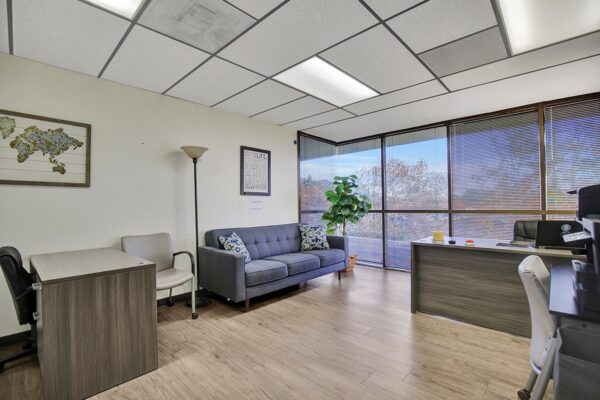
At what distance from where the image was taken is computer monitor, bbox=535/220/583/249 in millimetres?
2297

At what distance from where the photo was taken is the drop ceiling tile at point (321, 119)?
3990mm

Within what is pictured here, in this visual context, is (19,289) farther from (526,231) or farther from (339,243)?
(526,231)

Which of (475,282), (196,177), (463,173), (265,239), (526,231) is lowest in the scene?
(475,282)

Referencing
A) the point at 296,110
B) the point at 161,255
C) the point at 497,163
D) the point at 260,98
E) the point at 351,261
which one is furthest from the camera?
the point at 351,261

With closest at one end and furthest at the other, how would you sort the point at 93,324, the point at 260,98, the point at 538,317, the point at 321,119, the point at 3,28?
the point at 538,317
the point at 93,324
the point at 3,28
the point at 260,98
the point at 321,119

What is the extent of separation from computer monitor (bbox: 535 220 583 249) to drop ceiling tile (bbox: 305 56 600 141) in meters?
1.58

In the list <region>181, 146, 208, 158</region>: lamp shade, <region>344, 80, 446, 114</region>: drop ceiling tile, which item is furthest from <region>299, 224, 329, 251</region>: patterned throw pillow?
<region>181, 146, 208, 158</region>: lamp shade

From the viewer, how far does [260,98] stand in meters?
3.40

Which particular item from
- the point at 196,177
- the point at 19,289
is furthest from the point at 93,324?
the point at 196,177

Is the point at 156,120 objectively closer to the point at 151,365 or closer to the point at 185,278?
the point at 185,278

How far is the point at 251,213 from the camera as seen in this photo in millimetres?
4223

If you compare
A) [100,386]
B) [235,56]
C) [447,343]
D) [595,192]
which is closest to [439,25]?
[595,192]

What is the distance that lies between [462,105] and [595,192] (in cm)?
246

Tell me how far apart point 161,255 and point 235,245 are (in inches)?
32.7
